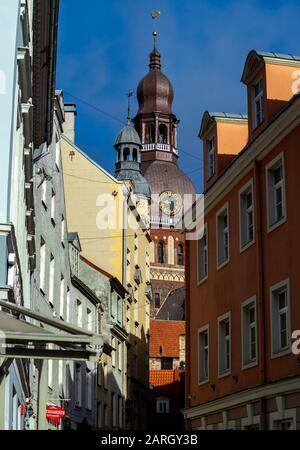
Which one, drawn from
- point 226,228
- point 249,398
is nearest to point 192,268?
point 226,228

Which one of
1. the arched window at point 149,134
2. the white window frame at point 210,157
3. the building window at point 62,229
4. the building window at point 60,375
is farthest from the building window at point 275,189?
the arched window at point 149,134

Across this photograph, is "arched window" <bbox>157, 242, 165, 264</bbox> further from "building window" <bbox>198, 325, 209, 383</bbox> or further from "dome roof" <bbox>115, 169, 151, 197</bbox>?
"building window" <bbox>198, 325, 209, 383</bbox>

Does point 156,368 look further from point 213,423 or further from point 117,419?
point 213,423

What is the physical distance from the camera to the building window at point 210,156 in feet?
87.1

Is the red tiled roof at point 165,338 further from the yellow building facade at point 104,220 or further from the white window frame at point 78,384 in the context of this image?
the white window frame at point 78,384

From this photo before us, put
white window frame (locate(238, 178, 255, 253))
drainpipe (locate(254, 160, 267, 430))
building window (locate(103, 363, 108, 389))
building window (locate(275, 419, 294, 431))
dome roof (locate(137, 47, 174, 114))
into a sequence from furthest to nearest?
dome roof (locate(137, 47, 174, 114)) < building window (locate(103, 363, 108, 389)) < white window frame (locate(238, 178, 255, 253)) < drainpipe (locate(254, 160, 267, 430)) < building window (locate(275, 419, 294, 431))

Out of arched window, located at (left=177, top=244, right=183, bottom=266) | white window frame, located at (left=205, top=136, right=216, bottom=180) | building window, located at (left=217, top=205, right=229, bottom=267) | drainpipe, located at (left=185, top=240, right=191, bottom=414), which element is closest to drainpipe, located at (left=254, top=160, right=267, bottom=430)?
building window, located at (left=217, top=205, right=229, bottom=267)

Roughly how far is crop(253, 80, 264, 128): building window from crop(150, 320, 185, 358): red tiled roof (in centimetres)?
5288

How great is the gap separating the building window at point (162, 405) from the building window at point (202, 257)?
4003 cm

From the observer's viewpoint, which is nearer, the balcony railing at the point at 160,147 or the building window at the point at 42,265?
the building window at the point at 42,265

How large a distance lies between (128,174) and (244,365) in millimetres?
50541

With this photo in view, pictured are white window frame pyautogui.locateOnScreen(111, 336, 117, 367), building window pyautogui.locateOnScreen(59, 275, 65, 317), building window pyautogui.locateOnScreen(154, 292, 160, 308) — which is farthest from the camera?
building window pyautogui.locateOnScreen(154, 292, 160, 308)

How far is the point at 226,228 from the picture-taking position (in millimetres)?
24391

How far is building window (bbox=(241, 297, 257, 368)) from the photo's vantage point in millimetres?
21278
